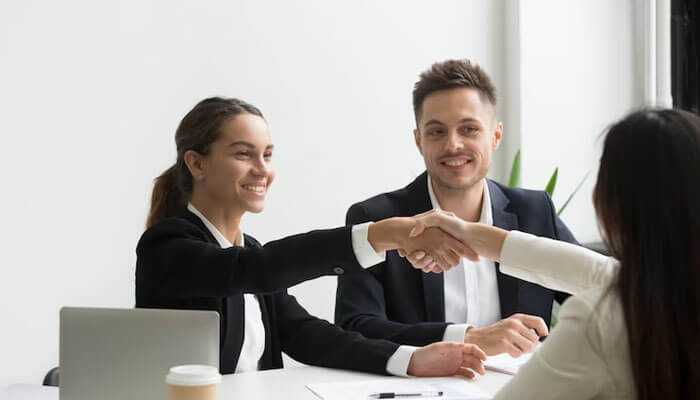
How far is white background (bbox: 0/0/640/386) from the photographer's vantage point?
3.17 metres

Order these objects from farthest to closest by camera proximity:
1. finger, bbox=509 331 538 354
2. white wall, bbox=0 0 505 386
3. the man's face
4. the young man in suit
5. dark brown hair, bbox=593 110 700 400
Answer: white wall, bbox=0 0 505 386
the man's face
the young man in suit
finger, bbox=509 331 538 354
dark brown hair, bbox=593 110 700 400

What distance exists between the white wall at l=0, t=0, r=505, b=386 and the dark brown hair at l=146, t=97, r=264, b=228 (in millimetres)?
991

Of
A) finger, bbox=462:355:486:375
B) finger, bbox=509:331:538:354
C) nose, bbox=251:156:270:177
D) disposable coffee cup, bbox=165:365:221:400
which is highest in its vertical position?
nose, bbox=251:156:270:177

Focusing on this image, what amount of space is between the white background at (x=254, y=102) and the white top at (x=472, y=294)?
1.37m

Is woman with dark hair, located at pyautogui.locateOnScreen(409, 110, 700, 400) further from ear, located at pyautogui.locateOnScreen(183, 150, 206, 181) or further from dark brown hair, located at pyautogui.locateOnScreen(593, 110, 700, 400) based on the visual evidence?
ear, located at pyautogui.locateOnScreen(183, 150, 206, 181)

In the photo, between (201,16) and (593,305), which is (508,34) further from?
(593,305)

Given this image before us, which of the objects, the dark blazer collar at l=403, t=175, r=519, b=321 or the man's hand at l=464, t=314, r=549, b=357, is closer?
the man's hand at l=464, t=314, r=549, b=357

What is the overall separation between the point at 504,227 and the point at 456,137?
31 cm

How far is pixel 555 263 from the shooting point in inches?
70.0

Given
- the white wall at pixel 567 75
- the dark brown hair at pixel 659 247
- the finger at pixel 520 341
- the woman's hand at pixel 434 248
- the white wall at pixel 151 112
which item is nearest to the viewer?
the dark brown hair at pixel 659 247

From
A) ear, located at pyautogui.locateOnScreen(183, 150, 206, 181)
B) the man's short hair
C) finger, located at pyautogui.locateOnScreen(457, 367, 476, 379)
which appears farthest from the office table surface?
the man's short hair

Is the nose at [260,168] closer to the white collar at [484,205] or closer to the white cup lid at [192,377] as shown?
the white collar at [484,205]

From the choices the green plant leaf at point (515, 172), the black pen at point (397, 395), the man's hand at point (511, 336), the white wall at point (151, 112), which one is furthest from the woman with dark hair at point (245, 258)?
the green plant leaf at point (515, 172)

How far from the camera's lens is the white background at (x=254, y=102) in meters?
3.17
